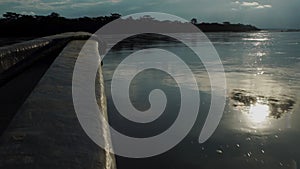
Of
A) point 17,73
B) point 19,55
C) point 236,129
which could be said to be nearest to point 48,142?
point 236,129

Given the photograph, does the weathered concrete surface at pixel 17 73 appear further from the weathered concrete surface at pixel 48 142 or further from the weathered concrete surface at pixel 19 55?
the weathered concrete surface at pixel 48 142

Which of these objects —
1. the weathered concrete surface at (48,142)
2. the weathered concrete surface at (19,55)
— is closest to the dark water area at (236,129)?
the weathered concrete surface at (19,55)

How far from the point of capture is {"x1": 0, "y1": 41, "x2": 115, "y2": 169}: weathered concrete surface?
1.28 metres

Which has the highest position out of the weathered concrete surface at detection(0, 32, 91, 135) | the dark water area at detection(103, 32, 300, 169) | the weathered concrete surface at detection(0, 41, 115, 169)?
the weathered concrete surface at detection(0, 41, 115, 169)

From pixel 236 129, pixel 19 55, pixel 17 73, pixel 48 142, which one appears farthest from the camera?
pixel 19 55

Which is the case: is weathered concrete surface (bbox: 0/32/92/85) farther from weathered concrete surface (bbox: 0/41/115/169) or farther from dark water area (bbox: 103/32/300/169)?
weathered concrete surface (bbox: 0/41/115/169)

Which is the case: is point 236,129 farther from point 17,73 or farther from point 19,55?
point 19,55

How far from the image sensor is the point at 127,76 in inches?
450

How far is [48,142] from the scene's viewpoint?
1445mm

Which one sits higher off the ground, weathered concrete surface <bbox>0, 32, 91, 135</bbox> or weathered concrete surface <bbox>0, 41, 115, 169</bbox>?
weathered concrete surface <bbox>0, 41, 115, 169</bbox>

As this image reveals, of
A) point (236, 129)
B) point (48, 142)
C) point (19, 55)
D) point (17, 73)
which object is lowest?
point (236, 129)

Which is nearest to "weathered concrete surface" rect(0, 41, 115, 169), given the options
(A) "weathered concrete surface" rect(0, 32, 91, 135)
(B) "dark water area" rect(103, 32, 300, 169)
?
(A) "weathered concrete surface" rect(0, 32, 91, 135)

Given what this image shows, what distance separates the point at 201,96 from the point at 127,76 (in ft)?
13.8

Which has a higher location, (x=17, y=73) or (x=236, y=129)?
(x=17, y=73)
